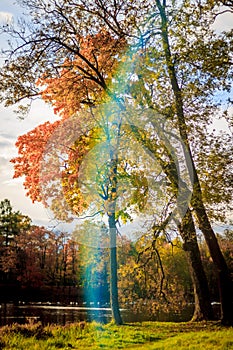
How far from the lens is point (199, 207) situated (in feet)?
37.2

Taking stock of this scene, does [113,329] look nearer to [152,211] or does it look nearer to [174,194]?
[152,211]

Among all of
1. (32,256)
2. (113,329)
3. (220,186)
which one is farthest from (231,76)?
(32,256)

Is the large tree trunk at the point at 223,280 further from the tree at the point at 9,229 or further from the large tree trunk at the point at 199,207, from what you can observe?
the tree at the point at 9,229

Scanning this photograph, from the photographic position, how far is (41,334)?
12766 mm

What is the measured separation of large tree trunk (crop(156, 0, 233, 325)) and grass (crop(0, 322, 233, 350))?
0.77 metres

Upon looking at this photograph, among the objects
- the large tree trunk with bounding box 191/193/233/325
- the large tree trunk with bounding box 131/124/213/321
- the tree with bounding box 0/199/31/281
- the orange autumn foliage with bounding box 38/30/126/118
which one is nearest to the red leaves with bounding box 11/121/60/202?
the orange autumn foliage with bounding box 38/30/126/118

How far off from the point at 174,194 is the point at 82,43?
5.51 metres

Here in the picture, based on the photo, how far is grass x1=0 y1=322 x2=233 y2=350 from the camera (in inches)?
387

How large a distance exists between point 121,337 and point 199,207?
4239mm

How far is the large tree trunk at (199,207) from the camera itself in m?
11.6

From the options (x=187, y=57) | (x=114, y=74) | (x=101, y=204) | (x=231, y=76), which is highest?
(x=114, y=74)

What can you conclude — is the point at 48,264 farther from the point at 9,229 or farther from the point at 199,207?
the point at 199,207

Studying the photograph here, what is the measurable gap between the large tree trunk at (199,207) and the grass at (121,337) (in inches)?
30.2

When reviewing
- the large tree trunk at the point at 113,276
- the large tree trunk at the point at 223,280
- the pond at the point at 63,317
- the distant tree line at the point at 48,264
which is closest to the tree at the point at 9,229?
the distant tree line at the point at 48,264
